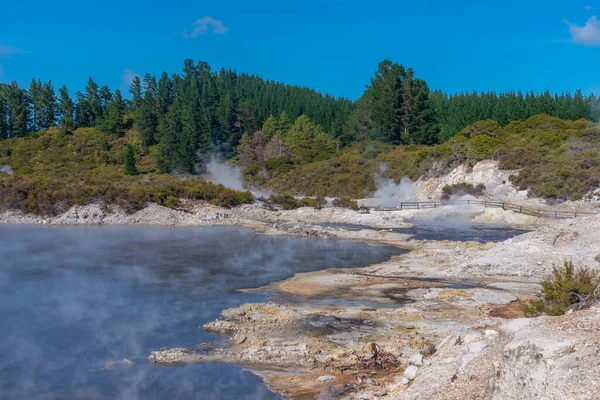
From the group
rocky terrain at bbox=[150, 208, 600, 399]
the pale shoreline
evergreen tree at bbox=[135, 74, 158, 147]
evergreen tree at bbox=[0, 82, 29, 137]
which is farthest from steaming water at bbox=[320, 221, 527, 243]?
evergreen tree at bbox=[0, 82, 29, 137]

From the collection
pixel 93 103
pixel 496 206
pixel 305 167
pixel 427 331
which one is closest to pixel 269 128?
pixel 305 167

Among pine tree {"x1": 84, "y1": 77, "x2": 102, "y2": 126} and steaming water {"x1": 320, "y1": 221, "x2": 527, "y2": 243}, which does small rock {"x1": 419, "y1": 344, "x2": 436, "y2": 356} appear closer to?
steaming water {"x1": 320, "y1": 221, "x2": 527, "y2": 243}

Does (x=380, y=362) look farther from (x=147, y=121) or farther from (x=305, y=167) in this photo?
(x=147, y=121)

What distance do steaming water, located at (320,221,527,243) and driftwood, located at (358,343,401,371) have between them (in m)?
25.6

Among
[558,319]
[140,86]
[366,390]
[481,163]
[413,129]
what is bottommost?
[366,390]

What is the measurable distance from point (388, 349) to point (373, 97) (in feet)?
268

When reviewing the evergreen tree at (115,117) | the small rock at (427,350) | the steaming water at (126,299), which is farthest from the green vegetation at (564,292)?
the evergreen tree at (115,117)

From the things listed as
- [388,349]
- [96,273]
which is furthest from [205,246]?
[388,349]

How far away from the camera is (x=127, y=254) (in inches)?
1298

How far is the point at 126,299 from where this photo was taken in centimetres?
2175

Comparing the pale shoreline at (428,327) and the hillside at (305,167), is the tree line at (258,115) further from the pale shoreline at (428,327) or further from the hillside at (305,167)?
the pale shoreline at (428,327)

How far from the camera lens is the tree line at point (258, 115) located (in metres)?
89.8

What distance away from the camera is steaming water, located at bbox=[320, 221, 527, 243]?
39406mm

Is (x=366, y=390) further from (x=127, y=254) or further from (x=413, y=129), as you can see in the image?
(x=413, y=129)
